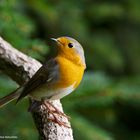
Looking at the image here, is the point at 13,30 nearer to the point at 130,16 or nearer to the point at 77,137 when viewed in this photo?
the point at 77,137

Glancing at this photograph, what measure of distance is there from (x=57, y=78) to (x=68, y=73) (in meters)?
0.07

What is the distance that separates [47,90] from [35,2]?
1.54 m

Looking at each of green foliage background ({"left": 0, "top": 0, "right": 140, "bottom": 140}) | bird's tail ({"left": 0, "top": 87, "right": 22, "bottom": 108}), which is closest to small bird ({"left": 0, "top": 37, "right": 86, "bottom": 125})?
bird's tail ({"left": 0, "top": 87, "right": 22, "bottom": 108})

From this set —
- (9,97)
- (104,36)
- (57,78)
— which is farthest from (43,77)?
(104,36)

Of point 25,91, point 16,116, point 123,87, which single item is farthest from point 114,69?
point 25,91

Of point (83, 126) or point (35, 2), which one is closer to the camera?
point (83, 126)

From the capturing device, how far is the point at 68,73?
11.7 feet

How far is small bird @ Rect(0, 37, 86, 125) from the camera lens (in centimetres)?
348

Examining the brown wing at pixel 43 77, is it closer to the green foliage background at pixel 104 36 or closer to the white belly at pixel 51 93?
the white belly at pixel 51 93

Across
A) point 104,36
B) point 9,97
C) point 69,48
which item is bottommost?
point 9,97

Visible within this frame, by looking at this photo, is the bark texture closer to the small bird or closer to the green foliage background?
the small bird

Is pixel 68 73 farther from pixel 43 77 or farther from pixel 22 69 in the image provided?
pixel 22 69

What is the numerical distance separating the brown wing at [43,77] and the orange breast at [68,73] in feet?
0.10

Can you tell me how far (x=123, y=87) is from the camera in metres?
4.20
